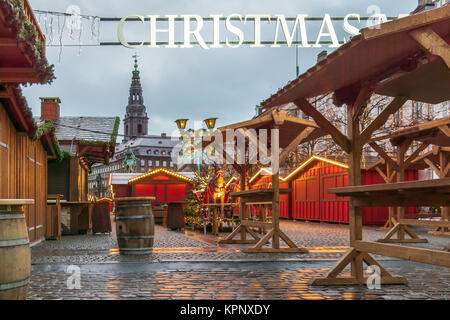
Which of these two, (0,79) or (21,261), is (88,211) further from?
(21,261)

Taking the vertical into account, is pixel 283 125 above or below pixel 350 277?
above

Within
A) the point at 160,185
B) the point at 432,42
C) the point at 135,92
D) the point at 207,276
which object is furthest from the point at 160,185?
the point at 135,92

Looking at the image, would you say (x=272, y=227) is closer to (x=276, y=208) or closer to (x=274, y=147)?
(x=276, y=208)

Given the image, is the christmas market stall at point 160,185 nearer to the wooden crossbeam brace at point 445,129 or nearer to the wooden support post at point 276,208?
the wooden crossbeam brace at point 445,129

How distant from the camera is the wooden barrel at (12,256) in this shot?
12.7 ft

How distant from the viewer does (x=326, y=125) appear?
7.01 metres

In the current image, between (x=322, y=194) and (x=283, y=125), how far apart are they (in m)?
13.7

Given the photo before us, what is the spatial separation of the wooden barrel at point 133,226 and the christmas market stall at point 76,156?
208 inches

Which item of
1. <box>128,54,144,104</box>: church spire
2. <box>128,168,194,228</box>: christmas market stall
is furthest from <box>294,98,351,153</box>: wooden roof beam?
<box>128,54,144,104</box>: church spire

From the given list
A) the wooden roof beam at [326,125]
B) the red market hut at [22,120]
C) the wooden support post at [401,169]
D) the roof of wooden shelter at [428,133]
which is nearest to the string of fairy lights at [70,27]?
the red market hut at [22,120]

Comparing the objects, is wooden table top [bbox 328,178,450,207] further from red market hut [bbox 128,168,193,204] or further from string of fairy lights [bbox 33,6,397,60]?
red market hut [bbox 128,168,193,204]

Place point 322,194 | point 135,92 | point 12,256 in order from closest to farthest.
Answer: point 12,256 → point 322,194 → point 135,92

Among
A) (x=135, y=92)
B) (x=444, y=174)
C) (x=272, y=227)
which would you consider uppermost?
(x=135, y=92)
